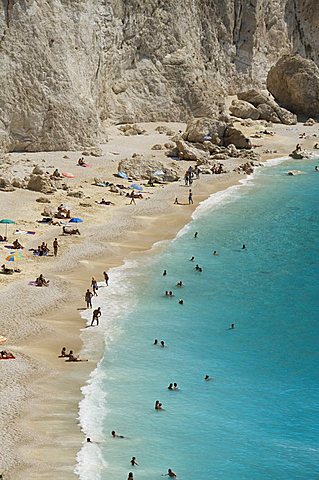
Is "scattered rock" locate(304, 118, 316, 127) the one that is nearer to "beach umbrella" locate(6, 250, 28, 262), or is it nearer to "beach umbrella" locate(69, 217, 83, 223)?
"beach umbrella" locate(69, 217, 83, 223)

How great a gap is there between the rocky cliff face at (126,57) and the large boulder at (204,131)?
7880mm

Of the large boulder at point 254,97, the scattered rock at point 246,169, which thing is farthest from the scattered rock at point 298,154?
the large boulder at point 254,97

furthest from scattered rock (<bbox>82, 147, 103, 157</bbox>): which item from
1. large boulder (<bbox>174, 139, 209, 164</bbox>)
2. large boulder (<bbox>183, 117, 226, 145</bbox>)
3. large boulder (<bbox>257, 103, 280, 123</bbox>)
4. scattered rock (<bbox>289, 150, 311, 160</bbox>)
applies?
large boulder (<bbox>257, 103, 280, 123</bbox>)

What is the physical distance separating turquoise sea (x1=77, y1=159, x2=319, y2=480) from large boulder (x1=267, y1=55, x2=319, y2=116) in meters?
45.5

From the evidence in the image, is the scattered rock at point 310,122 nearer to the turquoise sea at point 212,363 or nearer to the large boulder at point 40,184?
the turquoise sea at point 212,363

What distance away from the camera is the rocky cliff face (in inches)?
2324

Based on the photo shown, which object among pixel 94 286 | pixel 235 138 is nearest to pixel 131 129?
pixel 235 138

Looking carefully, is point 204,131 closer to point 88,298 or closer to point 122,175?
point 122,175

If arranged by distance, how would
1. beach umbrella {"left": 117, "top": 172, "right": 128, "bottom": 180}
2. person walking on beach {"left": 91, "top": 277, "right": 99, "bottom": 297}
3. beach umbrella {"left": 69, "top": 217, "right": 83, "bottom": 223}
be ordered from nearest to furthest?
person walking on beach {"left": 91, "top": 277, "right": 99, "bottom": 297}
beach umbrella {"left": 69, "top": 217, "right": 83, "bottom": 223}
beach umbrella {"left": 117, "top": 172, "right": 128, "bottom": 180}

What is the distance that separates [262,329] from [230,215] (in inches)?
793

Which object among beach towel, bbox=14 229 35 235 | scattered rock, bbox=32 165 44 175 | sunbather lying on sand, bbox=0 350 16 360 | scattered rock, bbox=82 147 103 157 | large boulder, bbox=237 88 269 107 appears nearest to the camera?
sunbather lying on sand, bbox=0 350 16 360

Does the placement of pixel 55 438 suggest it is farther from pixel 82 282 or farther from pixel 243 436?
pixel 82 282

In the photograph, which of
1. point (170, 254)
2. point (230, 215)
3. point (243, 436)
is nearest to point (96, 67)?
point (230, 215)

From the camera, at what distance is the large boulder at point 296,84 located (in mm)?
91500
